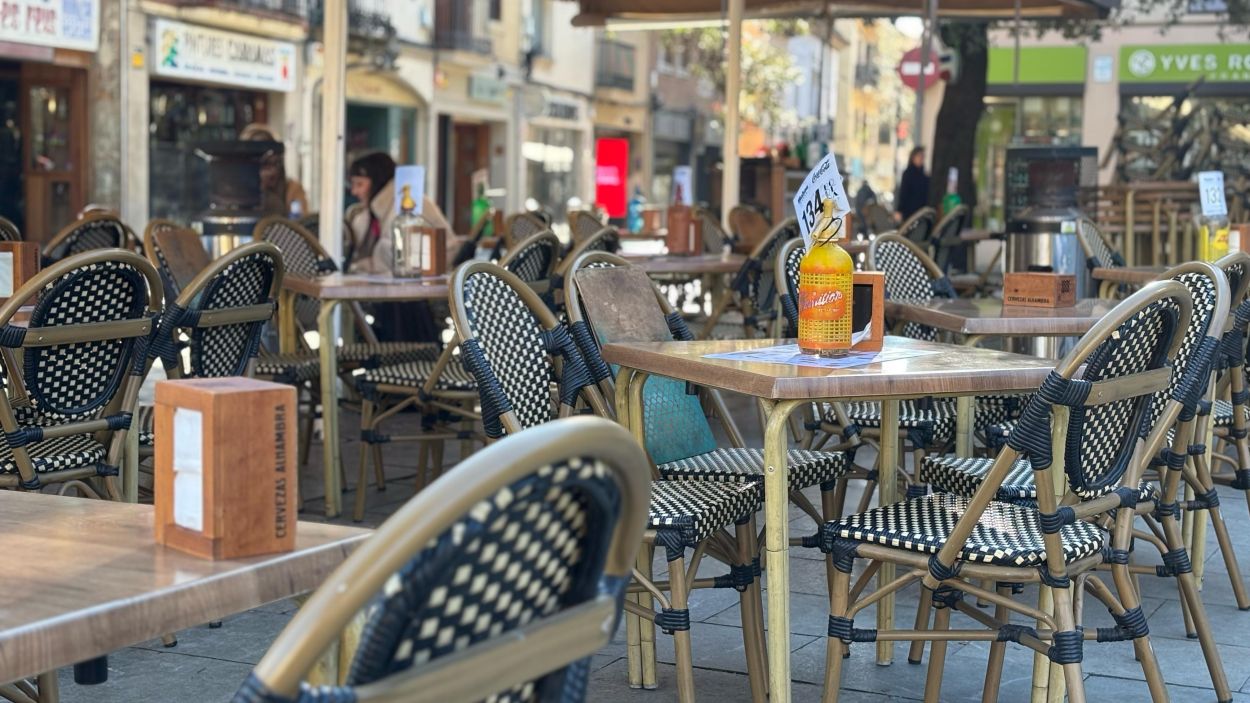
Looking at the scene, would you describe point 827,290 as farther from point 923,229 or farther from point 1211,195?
point 923,229

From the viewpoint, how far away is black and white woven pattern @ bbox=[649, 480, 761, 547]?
301cm

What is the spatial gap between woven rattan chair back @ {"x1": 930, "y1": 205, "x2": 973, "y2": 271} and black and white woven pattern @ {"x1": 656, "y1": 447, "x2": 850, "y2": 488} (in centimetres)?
480

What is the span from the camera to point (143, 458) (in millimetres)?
3906

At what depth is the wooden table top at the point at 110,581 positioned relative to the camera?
1.41 m

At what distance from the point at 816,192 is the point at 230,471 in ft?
6.33

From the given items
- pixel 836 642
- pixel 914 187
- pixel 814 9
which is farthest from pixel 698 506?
pixel 914 187

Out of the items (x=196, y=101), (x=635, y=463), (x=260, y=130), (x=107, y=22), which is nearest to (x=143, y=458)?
(x=635, y=463)

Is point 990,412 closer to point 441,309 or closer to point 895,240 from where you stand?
point 895,240

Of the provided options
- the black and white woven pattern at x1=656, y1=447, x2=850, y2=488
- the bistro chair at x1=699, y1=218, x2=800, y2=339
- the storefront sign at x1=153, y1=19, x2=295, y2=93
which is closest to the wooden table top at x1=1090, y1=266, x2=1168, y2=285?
the bistro chair at x1=699, y1=218, x2=800, y2=339

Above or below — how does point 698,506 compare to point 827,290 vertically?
below

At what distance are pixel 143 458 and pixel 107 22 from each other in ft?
51.0

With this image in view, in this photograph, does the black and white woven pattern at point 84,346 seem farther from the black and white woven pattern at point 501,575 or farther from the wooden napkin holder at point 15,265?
the black and white woven pattern at point 501,575

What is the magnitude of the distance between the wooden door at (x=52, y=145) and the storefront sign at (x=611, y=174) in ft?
19.0

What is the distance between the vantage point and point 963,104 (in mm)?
16828
